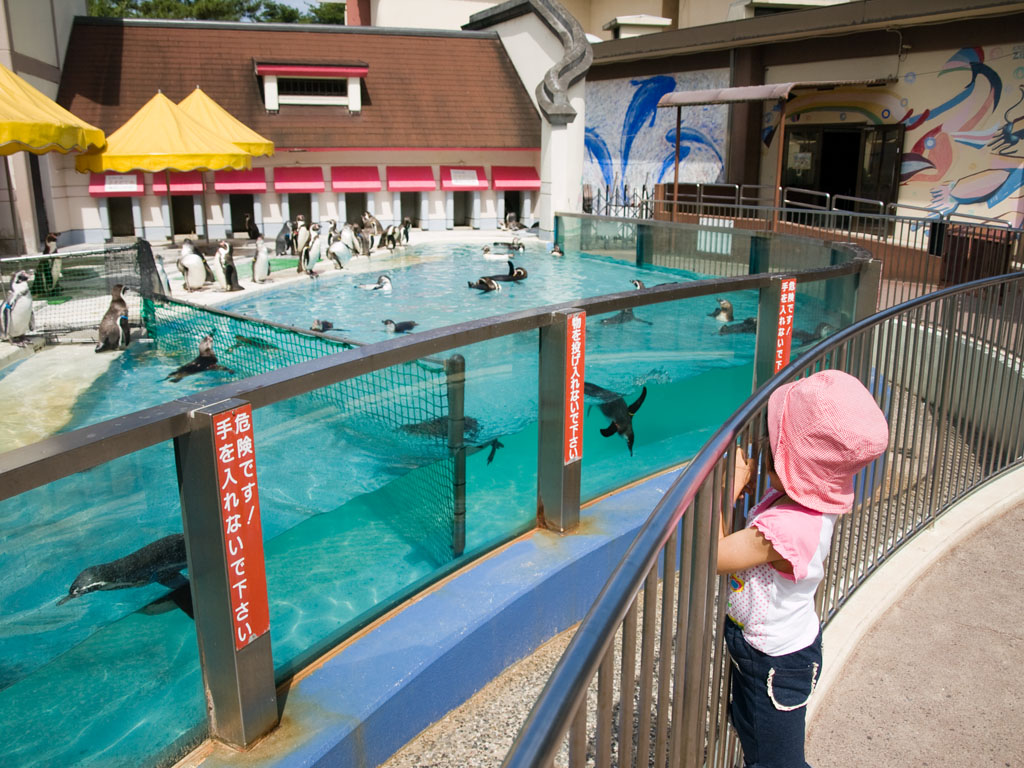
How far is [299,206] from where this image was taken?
890 inches

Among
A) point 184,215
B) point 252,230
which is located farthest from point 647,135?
point 184,215

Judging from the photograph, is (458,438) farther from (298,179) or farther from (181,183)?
(298,179)

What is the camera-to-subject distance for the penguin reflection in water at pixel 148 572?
2.59m

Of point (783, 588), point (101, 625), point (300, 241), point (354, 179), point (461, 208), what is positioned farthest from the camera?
point (461, 208)

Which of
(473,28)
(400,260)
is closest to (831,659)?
(400,260)

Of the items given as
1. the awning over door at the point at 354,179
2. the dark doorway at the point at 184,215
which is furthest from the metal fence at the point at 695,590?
the dark doorway at the point at 184,215

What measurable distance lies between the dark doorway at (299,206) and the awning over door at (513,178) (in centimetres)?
492

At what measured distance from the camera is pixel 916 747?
2.83 meters

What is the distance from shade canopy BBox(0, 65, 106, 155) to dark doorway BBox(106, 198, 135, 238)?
7955mm

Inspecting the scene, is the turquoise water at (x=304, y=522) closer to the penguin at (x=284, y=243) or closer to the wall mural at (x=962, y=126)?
the wall mural at (x=962, y=126)

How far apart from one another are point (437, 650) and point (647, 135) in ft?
78.5

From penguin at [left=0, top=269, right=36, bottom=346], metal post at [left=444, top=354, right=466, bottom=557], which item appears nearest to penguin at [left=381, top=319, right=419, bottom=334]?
penguin at [left=0, top=269, right=36, bottom=346]

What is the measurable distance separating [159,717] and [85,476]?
2.51 ft

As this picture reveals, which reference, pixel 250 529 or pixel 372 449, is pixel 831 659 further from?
pixel 250 529
